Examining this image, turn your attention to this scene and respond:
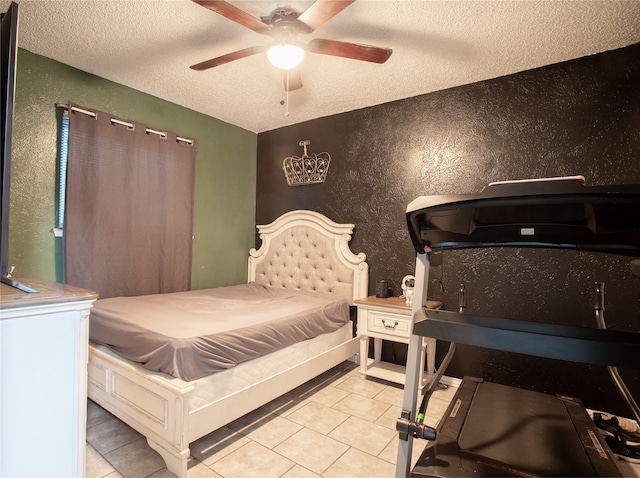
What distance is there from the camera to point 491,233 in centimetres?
127

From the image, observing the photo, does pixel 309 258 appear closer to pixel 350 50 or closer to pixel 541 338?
pixel 350 50

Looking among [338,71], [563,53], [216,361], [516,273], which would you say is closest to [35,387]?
[216,361]

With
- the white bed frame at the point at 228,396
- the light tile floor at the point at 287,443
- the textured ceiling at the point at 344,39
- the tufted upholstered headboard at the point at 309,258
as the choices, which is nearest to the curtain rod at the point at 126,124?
the textured ceiling at the point at 344,39

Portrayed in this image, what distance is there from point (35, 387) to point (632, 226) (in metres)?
2.08

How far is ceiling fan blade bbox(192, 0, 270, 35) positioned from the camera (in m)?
1.60

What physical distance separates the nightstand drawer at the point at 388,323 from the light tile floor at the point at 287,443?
0.50 m

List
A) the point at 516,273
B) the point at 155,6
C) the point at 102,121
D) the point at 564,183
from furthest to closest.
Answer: the point at 102,121 < the point at 516,273 < the point at 155,6 < the point at 564,183

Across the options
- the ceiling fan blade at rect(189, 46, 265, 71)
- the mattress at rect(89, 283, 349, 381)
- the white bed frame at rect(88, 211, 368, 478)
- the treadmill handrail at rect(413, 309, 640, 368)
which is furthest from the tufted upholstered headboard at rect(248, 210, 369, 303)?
the treadmill handrail at rect(413, 309, 640, 368)

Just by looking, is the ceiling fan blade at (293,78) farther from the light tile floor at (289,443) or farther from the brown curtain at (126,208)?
the light tile floor at (289,443)

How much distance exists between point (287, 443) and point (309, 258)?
1.93 meters

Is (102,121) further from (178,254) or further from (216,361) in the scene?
(216,361)

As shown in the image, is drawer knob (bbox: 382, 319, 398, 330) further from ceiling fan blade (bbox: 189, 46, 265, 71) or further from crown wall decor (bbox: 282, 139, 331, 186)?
ceiling fan blade (bbox: 189, 46, 265, 71)

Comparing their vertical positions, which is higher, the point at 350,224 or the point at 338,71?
the point at 338,71

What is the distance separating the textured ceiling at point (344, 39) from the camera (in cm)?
198
